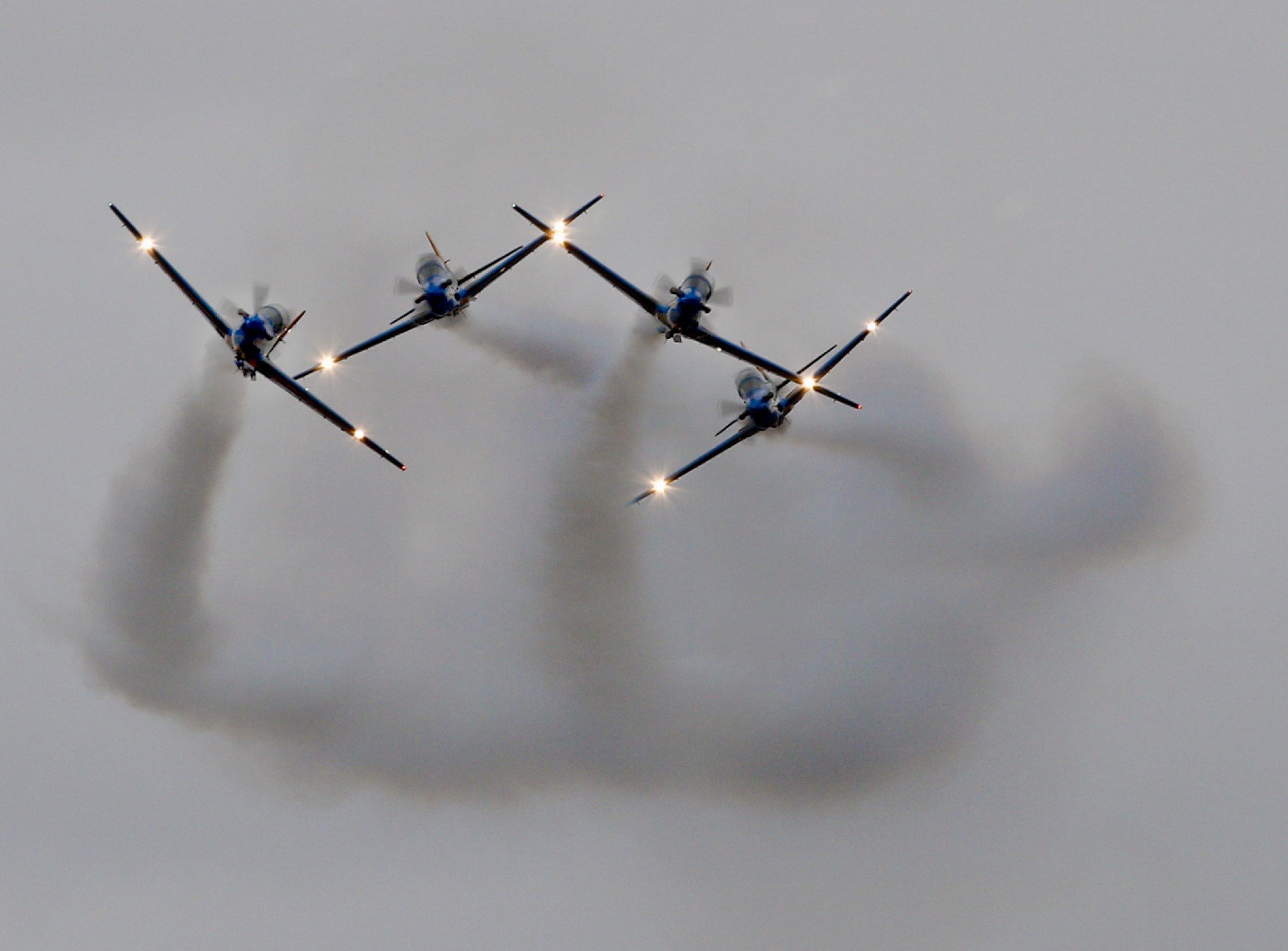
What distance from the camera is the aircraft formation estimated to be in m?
47.3

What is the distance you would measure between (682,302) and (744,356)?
5735 millimetres

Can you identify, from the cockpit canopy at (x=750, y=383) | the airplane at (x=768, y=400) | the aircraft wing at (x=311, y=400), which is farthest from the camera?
the cockpit canopy at (x=750, y=383)

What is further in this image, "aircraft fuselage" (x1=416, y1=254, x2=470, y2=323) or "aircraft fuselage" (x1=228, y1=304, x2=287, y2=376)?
"aircraft fuselage" (x1=416, y1=254, x2=470, y2=323)

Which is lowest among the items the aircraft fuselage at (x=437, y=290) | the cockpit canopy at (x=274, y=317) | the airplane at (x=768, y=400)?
the airplane at (x=768, y=400)

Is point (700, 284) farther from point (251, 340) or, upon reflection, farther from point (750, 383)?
point (251, 340)

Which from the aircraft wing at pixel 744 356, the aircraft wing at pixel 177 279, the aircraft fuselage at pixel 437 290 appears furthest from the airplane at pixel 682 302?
the aircraft wing at pixel 177 279

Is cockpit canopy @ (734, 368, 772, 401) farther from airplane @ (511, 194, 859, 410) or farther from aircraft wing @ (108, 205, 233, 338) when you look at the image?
aircraft wing @ (108, 205, 233, 338)

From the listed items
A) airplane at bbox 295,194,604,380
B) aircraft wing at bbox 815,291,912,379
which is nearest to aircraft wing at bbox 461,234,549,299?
airplane at bbox 295,194,604,380

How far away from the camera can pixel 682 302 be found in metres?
48.4

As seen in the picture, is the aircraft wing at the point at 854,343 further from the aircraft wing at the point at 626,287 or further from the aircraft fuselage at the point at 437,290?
the aircraft fuselage at the point at 437,290

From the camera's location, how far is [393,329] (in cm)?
5275

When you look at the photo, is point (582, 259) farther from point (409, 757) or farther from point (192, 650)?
point (409, 757)

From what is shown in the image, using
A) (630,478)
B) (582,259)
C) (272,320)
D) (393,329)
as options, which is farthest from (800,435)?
(272,320)

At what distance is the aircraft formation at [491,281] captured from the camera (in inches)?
1861
